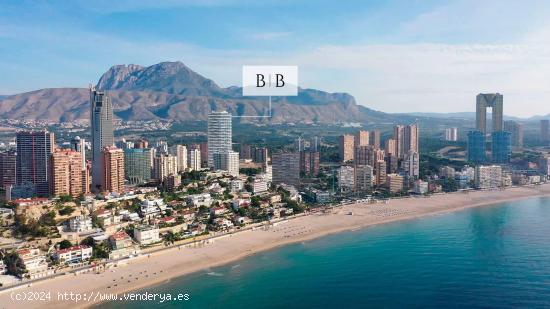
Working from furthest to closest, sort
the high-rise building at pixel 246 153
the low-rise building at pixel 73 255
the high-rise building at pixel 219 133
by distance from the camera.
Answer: the high-rise building at pixel 246 153 < the high-rise building at pixel 219 133 < the low-rise building at pixel 73 255

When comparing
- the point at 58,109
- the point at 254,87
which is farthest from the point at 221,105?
the point at 254,87

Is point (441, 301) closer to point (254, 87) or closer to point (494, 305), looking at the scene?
point (494, 305)

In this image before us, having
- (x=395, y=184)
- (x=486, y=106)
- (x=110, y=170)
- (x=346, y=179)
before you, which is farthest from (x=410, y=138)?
(x=110, y=170)

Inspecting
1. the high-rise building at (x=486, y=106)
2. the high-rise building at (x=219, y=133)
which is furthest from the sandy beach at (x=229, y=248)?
the high-rise building at (x=486, y=106)

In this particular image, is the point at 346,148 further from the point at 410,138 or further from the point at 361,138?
the point at 410,138

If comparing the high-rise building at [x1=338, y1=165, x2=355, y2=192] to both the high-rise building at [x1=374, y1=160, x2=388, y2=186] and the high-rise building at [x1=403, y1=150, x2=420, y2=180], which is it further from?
the high-rise building at [x1=403, y1=150, x2=420, y2=180]

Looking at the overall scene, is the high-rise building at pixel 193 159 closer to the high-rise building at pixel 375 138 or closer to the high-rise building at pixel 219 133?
the high-rise building at pixel 219 133

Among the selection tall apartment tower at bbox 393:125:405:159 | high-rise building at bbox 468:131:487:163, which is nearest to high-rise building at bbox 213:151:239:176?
tall apartment tower at bbox 393:125:405:159
